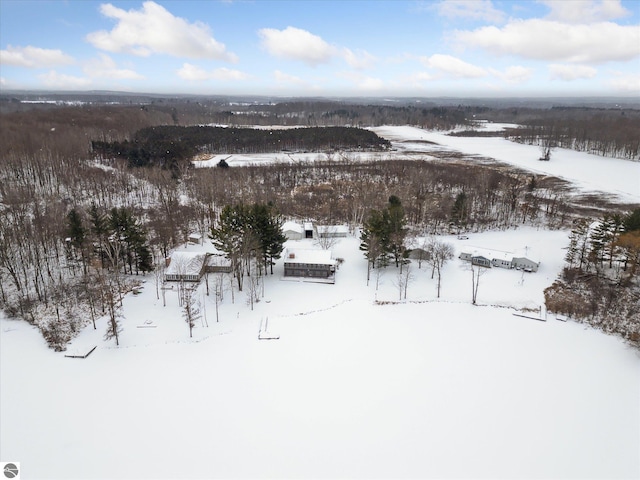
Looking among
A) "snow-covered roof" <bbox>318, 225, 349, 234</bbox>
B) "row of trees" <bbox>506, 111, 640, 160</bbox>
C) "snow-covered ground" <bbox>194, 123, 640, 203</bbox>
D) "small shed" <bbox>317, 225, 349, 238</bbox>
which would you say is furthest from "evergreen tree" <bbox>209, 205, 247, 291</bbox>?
"row of trees" <bbox>506, 111, 640, 160</bbox>

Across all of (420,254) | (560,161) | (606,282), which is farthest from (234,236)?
(560,161)

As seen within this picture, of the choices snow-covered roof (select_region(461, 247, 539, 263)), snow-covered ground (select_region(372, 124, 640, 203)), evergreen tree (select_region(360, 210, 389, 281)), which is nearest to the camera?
evergreen tree (select_region(360, 210, 389, 281))

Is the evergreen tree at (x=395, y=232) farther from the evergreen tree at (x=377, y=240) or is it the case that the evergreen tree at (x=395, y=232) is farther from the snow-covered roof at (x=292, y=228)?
the snow-covered roof at (x=292, y=228)

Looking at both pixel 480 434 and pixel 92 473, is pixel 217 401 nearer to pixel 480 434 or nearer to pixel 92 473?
pixel 92 473

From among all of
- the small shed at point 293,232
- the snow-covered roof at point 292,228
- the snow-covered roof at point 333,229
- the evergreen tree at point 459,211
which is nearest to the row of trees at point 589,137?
the evergreen tree at point 459,211

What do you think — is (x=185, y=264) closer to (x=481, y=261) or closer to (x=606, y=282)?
(x=481, y=261)

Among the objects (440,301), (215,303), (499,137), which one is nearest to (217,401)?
(215,303)
